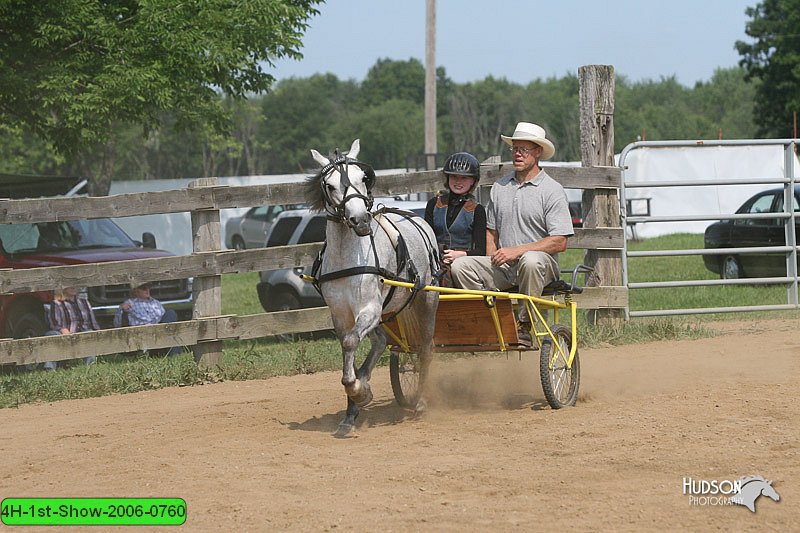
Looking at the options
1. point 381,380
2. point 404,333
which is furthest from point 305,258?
point 404,333

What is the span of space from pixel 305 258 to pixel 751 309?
18.3 feet

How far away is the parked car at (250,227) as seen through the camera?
96.3ft

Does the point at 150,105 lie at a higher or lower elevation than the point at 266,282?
higher

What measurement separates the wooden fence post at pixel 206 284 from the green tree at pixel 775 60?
4050 centimetres

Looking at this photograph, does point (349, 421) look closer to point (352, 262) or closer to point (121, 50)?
point (352, 262)

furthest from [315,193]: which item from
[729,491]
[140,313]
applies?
[140,313]

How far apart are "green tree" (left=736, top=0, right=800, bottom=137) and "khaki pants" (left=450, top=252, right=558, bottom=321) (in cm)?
4160

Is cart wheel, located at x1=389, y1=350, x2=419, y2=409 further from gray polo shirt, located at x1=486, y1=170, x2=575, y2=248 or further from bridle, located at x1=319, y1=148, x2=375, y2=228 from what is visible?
bridle, located at x1=319, y1=148, x2=375, y2=228

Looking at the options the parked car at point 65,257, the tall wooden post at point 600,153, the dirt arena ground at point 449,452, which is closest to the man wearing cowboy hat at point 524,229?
the dirt arena ground at point 449,452

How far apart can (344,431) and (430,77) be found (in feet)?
64.0

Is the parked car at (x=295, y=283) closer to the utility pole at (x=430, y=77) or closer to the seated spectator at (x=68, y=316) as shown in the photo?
the seated spectator at (x=68, y=316)

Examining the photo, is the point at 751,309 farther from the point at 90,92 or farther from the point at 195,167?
the point at 195,167

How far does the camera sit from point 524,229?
8.12 m

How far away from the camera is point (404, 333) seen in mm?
7977
